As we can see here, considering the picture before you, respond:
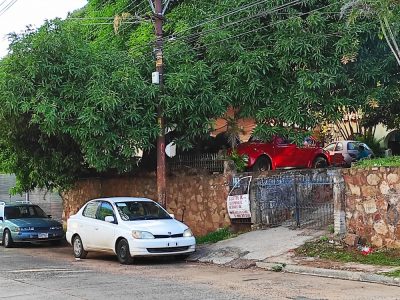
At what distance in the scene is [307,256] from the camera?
502 inches

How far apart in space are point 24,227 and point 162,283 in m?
9.72

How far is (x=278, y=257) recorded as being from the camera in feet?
42.4

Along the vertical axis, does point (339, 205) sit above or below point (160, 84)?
below

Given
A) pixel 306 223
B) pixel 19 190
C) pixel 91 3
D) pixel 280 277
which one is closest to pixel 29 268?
pixel 280 277

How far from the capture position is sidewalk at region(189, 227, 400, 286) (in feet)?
35.9

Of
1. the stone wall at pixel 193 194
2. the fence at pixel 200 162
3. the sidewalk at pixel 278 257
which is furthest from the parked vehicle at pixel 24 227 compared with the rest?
the sidewalk at pixel 278 257

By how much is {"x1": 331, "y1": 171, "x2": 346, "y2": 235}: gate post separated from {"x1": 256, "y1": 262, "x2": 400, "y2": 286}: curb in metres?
2.06

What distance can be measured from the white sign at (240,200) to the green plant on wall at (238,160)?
73 cm

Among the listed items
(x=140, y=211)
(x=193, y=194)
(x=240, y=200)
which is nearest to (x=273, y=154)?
(x=193, y=194)

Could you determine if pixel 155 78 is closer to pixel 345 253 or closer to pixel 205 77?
pixel 205 77

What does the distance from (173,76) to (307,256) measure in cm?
597

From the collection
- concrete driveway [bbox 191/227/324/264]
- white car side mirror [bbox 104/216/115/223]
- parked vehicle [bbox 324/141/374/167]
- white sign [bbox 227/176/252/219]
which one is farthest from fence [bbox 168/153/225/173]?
parked vehicle [bbox 324/141/374/167]

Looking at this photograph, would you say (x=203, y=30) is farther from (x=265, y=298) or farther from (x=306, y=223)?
(x=265, y=298)

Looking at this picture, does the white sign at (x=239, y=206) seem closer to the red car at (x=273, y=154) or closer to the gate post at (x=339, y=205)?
the red car at (x=273, y=154)
